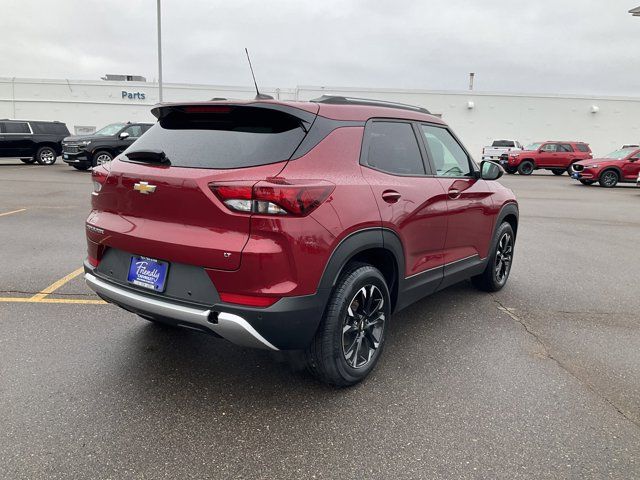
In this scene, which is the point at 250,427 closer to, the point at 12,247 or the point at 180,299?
the point at 180,299

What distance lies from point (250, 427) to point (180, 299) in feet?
2.68

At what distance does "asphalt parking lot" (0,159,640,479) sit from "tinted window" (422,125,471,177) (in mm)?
1350

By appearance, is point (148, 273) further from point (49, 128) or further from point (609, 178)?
point (609, 178)

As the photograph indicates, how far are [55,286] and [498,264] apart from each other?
4.65 meters

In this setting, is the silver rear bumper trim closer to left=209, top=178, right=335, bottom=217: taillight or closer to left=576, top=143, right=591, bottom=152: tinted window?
left=209, top=178, right=335, bottom=217: taillight

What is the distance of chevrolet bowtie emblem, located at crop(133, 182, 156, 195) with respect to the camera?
2848 mm

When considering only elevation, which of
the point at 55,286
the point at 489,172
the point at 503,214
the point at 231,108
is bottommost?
the point at 55,286

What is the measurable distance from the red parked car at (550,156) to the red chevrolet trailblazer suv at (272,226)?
942 inches

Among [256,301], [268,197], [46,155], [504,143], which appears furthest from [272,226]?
[504,143]

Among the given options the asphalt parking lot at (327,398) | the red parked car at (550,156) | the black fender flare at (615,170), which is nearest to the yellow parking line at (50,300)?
the asphalt parking lot at (327,398)

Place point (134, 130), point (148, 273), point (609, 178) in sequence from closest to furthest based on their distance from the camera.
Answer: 1. point (148, 273)
2. point (134, 130)
3. point (609, 178)

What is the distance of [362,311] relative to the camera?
3.23 meters

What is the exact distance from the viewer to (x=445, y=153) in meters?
4.23

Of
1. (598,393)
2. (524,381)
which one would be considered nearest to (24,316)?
(524,381)
